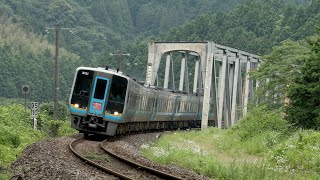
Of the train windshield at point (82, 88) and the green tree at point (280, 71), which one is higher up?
the green tree at point (280, 71)

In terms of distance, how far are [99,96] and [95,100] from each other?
0.62 ft

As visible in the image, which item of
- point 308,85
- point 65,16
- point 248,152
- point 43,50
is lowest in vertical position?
point 248,152

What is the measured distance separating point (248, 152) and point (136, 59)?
2953 inches

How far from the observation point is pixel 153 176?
39.5 feet

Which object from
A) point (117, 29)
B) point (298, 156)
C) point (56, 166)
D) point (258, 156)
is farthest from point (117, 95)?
point (117, 29)

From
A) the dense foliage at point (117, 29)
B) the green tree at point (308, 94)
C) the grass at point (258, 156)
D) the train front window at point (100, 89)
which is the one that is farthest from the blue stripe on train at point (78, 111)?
the dense foliage at point (117, 29)

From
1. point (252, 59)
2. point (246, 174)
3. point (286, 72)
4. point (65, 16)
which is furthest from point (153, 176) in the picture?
point (65, 16)

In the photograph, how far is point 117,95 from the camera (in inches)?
859

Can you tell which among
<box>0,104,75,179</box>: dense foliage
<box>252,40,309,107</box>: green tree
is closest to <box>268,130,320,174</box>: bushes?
<box>0,104,75,179</box>: dense foliage

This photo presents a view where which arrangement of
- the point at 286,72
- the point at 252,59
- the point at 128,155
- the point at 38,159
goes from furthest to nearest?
the point at 252,59, the point at 286,72, the point at 128,155, the point at 38,159

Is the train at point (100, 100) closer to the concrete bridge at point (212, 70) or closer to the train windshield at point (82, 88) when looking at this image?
the train windshield at point (82, 88)

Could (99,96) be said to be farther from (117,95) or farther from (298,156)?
(298,156)

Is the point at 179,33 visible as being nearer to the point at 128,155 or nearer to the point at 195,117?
the point at 195,117

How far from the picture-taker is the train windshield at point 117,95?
21641 mm
